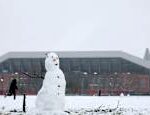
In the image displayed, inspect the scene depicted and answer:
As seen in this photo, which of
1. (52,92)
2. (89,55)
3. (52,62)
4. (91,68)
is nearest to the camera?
(52,92)

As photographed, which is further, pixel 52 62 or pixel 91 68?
pixel 91 68

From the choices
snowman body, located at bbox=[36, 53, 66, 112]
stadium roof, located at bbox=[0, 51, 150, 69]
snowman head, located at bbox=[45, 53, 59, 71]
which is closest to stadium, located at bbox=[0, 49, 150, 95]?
stadium roof, located at bbox=[0, 51, 150, 69]

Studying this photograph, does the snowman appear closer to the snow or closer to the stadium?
the snow

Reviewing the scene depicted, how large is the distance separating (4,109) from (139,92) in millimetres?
→ 90136

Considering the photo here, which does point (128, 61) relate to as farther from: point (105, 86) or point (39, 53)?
point (39, 53)

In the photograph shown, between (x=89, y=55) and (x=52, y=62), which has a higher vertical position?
(x=89, y=55)

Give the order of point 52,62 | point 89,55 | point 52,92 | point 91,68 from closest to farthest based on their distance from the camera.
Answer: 1. point 52,92
2. point 52,62
3. point 91,68
4. point 89,55

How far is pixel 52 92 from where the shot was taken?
17.4 meters

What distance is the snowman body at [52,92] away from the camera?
1739cm

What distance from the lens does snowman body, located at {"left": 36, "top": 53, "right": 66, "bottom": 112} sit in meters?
17.4

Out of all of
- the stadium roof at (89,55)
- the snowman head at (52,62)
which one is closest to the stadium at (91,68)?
the stadium roof at (89,55)

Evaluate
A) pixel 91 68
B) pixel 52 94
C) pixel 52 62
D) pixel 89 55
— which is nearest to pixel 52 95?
pixel 52 94

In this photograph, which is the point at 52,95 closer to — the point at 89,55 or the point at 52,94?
the point at 52,94

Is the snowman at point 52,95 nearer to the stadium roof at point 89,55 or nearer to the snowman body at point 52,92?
the snowman body at point 52,92
